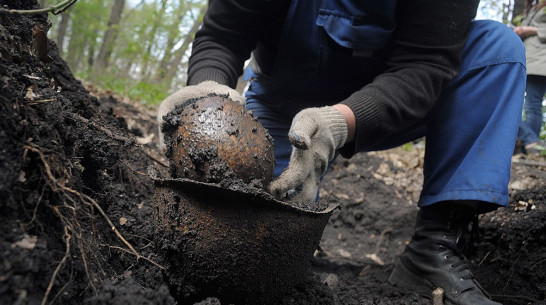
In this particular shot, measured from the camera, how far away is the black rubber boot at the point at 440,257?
2.06m

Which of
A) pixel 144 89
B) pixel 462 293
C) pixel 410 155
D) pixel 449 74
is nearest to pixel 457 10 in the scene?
pixel 449 74

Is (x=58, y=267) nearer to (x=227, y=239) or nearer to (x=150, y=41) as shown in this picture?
(x=227, y=239)

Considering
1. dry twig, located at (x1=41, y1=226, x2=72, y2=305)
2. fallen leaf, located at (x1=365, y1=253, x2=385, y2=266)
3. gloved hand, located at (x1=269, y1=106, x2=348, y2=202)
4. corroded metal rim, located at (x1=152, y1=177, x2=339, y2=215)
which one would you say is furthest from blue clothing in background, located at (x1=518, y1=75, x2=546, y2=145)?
dry twig, located at (x1=41, y1=226, x2=72, y2=305)

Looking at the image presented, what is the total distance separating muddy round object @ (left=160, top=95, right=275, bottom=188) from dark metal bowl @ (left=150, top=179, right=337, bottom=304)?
134 millimetres

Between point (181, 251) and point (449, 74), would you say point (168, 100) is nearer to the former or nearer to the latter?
point (181, 251)

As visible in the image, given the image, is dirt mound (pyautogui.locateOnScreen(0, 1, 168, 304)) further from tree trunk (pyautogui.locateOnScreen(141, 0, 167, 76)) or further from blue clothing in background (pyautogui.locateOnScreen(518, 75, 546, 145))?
tree trunk (pyautogui.locateOnScreen(141, 0, 167, 76))

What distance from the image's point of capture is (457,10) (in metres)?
2.11

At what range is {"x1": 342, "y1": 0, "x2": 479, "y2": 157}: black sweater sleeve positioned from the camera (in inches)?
79.1

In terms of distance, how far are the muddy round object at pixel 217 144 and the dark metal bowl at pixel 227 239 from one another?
134mm

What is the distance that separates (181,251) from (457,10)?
1835 mm

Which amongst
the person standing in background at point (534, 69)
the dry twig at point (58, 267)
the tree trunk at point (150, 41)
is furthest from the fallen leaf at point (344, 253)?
the tree trunk at point (150, 41)

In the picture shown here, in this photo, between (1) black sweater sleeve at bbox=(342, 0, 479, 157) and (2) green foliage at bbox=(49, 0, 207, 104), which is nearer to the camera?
(1) black sweater sleeve at bbox=(342, 0, 479, 157)

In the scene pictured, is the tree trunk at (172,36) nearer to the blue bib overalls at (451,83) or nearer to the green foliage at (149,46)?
the green foliage at (149,46)

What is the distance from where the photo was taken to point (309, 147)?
1761mm
